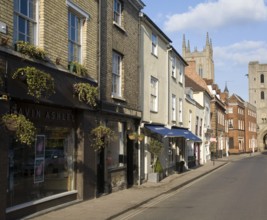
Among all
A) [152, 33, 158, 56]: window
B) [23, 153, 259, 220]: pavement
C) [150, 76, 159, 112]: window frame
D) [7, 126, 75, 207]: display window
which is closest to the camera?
[7, 126, 75, 207]: display window

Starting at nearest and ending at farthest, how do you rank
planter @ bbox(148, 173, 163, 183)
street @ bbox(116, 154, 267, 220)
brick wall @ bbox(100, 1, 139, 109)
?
street @ bbox(116, 154, 267, 220), brick wall @ bbox(100, 1, 139, 109), planter @ bbox(148, 173, 163, 183)

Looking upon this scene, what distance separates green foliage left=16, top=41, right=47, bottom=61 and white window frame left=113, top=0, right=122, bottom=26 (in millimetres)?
6815

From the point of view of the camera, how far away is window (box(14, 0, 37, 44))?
10711mm

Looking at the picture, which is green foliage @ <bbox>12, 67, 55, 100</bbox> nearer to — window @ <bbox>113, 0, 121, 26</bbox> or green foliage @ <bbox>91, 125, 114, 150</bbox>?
green foliage @ <bbox>91, 125, 114, 150</bbox>

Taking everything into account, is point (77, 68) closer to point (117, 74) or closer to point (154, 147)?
point (117, 74)

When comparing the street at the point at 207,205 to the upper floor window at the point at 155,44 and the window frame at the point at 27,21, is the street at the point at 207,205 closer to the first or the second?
the window frame at the point at 27,21

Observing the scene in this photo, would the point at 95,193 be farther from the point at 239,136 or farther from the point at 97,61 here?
the point at 239,136

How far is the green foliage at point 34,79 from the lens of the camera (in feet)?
32.8

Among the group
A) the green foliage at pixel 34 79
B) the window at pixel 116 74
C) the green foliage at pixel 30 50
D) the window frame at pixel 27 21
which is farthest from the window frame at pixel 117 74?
the green foliage at pixel 34 79

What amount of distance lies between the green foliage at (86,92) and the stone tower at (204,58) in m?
114

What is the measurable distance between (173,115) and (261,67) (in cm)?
9138

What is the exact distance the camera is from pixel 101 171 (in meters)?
15.8

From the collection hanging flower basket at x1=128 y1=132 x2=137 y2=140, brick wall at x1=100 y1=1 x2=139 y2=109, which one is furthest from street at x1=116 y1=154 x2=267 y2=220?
brick wall at x1=100 y1=1 x2=139 y2=109

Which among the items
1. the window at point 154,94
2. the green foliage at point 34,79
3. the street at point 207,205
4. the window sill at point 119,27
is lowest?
the street at point 207,205
